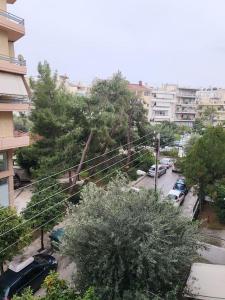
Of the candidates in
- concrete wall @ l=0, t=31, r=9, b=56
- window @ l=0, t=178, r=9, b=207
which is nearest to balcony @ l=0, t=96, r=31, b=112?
concrete wall @ l=0, t=31, r=9, b=56

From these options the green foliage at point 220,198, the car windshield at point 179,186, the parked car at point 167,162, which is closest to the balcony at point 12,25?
the green foliage at point 220,198

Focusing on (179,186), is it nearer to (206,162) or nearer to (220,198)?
(206,162)

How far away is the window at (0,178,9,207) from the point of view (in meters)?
18.3

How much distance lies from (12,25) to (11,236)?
11.0 meters

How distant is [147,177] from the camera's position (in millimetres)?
32469

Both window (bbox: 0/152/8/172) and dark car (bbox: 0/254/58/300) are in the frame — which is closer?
dark car (bbox: 0/254/58/300)

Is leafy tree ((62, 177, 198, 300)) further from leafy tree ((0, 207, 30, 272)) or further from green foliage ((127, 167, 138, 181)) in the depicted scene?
green foliage ((127, 167, 138, 181))

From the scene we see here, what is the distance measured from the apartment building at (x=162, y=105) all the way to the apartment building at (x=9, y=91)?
1988 inches

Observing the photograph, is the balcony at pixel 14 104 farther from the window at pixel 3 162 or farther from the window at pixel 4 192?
the window at pixel 4 192

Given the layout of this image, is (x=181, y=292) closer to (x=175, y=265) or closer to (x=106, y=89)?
(x=175, y=265)

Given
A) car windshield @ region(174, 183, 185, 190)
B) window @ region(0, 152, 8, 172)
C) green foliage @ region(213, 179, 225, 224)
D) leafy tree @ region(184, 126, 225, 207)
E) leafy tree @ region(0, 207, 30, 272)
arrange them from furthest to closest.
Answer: car windshield @ region(174, 183, 185, 190) < leafy tree @ region(184, 126, 225, 207) < green foliage @ region(213, 179, 225, 224) < window @ region(0, 152, 8, 172) < leafy tree @ region(0, 207, 30, 272)

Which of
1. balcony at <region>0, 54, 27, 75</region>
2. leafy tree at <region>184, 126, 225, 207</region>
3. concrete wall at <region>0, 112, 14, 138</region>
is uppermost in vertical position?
balcony at <region>0, 54, 27, 75</region>

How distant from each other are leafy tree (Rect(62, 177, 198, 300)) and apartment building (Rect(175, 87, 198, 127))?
A: 64670 mm

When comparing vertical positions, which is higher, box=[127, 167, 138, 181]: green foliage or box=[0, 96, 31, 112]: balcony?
box=[0, 96, 31, 112]: balcony
